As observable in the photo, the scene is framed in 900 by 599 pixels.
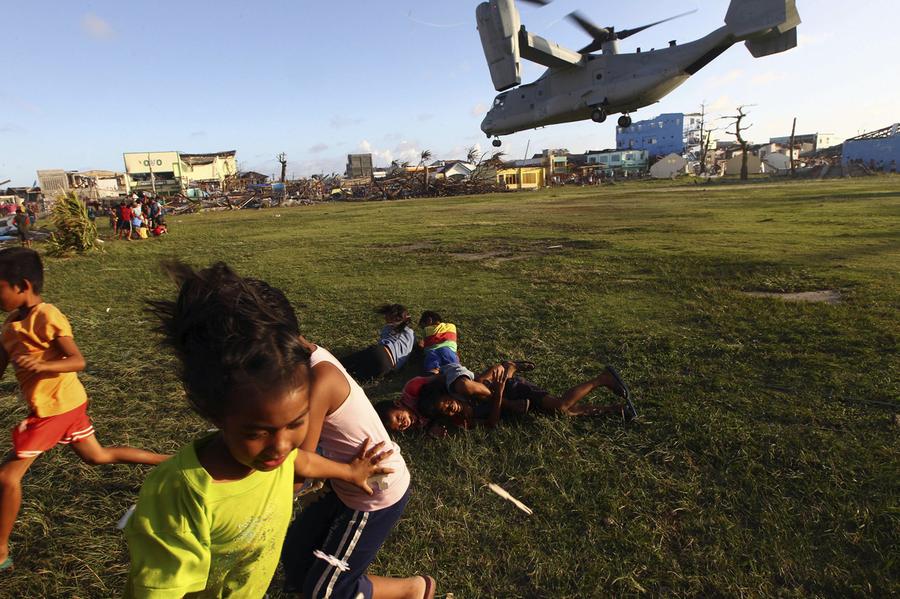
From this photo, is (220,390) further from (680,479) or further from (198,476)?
(680,479)

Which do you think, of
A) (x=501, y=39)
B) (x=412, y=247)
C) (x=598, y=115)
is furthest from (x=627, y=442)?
(x=598, y=115)

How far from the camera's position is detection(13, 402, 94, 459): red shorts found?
101 inches

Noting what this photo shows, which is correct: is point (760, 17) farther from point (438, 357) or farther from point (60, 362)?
point (60, 362)

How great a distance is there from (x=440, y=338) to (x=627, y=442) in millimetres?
2085

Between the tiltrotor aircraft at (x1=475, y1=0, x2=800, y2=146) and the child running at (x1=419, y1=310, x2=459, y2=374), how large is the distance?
1648cm

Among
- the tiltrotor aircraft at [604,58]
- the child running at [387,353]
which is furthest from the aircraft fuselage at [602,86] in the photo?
the child running at [387,353]

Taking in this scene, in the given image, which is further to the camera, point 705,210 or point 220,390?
point 705,210

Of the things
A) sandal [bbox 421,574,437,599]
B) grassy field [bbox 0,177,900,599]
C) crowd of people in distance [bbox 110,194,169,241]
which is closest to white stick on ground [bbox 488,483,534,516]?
grassy field [bbox 0,177,900,599]

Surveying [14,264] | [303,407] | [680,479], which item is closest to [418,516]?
[680,479]

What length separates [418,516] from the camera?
2869 mm

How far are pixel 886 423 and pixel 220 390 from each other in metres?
4.36

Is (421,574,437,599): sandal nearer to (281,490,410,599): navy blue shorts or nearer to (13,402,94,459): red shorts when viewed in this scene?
(281,490,410,599): navy blue shorts

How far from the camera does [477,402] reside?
3.97 meters

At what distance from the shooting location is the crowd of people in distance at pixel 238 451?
124cm
